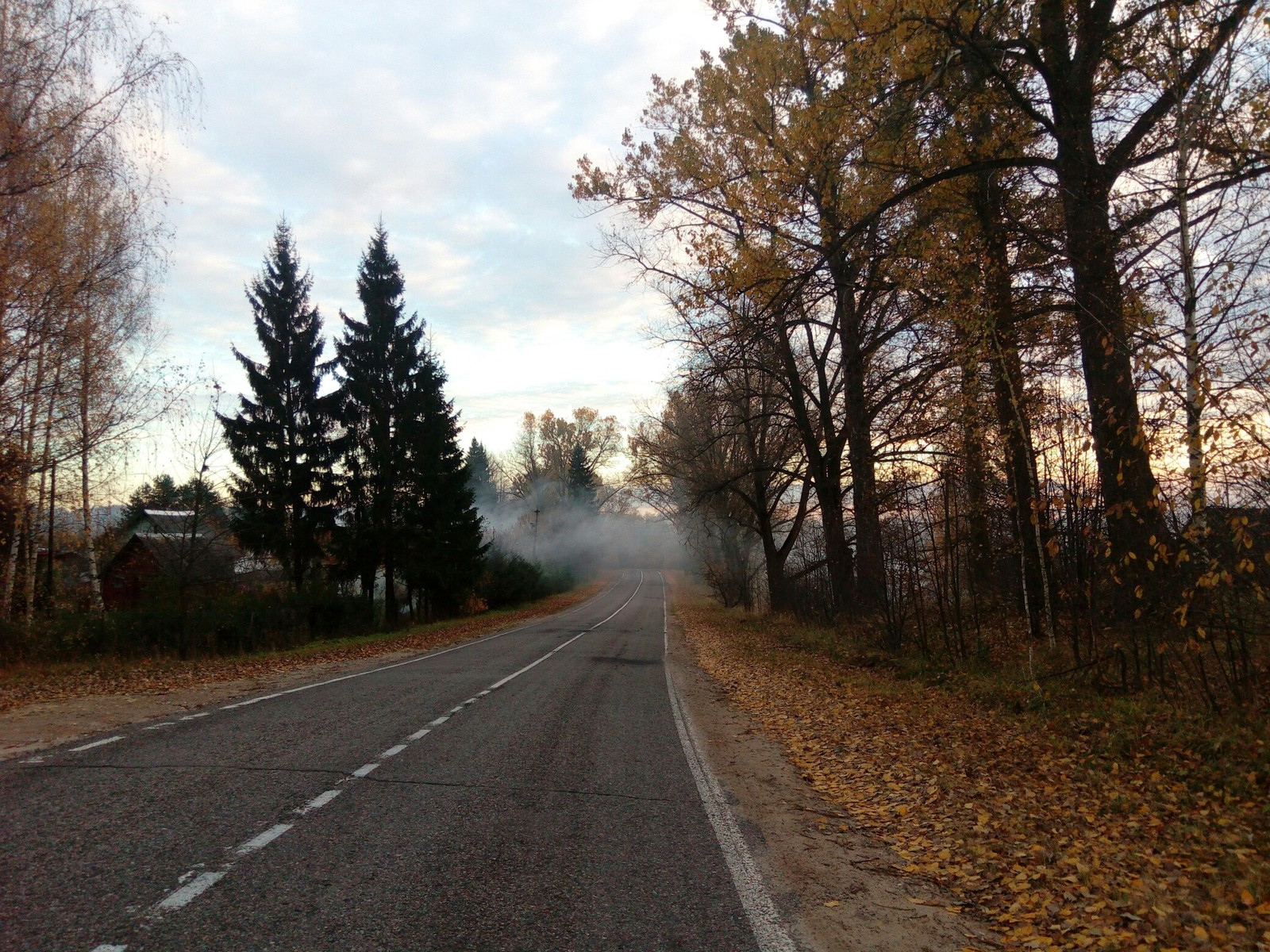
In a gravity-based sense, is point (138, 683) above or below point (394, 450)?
below

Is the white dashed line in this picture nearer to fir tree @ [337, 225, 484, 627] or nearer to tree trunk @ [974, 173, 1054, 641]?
tree trunk @ [974, 173, 1054, 641]

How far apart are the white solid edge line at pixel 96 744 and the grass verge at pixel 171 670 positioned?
369cm

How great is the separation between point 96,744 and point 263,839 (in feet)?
12.9

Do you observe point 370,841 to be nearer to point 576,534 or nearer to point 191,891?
point 191,891

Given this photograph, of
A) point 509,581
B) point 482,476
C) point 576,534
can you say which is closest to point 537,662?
point 509,581

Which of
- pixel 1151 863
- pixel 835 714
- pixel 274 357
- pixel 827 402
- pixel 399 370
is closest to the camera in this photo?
pixel 1151 863

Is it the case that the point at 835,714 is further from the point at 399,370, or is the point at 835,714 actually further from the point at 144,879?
the point at 399,370

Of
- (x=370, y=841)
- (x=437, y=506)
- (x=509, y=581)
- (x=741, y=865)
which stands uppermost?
(x=437, y=506)

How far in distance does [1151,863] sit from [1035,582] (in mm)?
9442

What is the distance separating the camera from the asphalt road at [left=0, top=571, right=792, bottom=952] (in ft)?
11.6

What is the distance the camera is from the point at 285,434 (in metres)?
26.9

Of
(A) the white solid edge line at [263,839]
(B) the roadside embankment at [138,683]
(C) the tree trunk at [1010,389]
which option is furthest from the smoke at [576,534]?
(A) the white solid edge line at [263,839]

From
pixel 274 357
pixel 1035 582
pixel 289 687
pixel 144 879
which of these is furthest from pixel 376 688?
pixel 274 357

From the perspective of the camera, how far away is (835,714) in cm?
973
